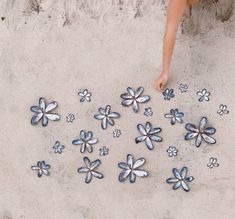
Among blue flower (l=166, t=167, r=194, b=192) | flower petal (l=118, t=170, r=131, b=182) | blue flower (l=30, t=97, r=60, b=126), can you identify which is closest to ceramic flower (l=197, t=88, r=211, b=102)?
blue flower (l=166, t=167, r=194, b=192)

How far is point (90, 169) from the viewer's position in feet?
5.49

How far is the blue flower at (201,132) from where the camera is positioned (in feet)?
5.48

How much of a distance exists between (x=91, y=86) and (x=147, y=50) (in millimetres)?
233

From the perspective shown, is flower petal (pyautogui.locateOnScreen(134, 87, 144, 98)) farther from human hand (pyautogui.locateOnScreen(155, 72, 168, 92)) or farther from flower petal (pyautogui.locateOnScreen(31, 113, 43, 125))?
flower petal (pyautogui.locateOnScreen(31, 113, 43, 125))

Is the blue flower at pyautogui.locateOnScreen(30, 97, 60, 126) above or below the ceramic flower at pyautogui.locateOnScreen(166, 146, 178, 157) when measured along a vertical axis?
above

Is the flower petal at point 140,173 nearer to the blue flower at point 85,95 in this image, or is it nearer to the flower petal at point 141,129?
the flower petal at point 141,129

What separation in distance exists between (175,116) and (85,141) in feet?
1.03

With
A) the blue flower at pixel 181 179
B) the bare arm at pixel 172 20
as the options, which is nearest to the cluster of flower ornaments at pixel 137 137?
the blue flower at pixel 181 179

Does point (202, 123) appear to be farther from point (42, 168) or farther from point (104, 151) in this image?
point (42, 168)

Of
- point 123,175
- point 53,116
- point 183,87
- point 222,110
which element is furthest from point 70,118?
point 222,110

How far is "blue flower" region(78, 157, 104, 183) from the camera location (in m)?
1.67

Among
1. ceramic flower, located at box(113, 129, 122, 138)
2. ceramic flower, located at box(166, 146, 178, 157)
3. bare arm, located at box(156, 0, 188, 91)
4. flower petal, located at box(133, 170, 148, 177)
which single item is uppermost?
bare arm, located at box(156, 0, 188, 91)

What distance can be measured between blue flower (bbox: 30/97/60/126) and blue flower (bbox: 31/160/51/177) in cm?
14

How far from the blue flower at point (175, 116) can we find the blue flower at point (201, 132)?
34 mm
